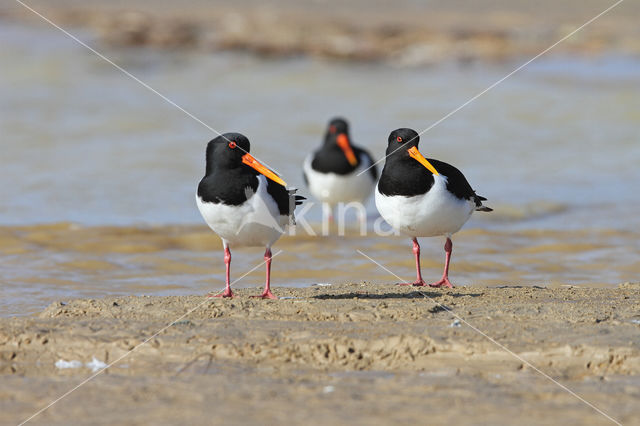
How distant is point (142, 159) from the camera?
43.7ft

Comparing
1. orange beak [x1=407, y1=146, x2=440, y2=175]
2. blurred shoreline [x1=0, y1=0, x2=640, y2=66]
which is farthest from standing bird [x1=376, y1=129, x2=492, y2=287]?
blurred shoreline [x1=0, y1=0, x2=640, y2=66]

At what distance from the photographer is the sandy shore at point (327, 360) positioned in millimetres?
4051

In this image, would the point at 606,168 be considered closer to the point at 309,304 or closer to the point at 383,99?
the point at 383,99

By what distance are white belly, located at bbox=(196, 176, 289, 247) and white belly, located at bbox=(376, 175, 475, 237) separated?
0.85 metres

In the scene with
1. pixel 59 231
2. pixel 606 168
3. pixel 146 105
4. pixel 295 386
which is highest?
pixel 146 105

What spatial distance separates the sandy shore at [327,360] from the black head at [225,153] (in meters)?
0.91

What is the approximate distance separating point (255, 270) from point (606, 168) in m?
6.89

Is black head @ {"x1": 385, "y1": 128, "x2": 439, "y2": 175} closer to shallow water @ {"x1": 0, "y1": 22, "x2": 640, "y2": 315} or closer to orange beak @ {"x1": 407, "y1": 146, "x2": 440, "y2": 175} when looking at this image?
orange beak @ {"x1": 407, "y1": 146, "x2": 440, "y2": 175}

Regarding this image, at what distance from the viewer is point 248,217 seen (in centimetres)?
565

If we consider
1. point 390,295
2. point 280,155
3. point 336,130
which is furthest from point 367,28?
point 390,295

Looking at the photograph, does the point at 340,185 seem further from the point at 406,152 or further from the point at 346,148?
the point at 406,152

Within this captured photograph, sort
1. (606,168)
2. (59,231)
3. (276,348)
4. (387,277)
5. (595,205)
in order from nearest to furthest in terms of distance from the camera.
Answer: (276,348) → (387,277) → (59,231) → (595,205) → (606,168)

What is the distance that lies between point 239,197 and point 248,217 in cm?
14

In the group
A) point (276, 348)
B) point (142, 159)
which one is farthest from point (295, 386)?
point (142, 159)
